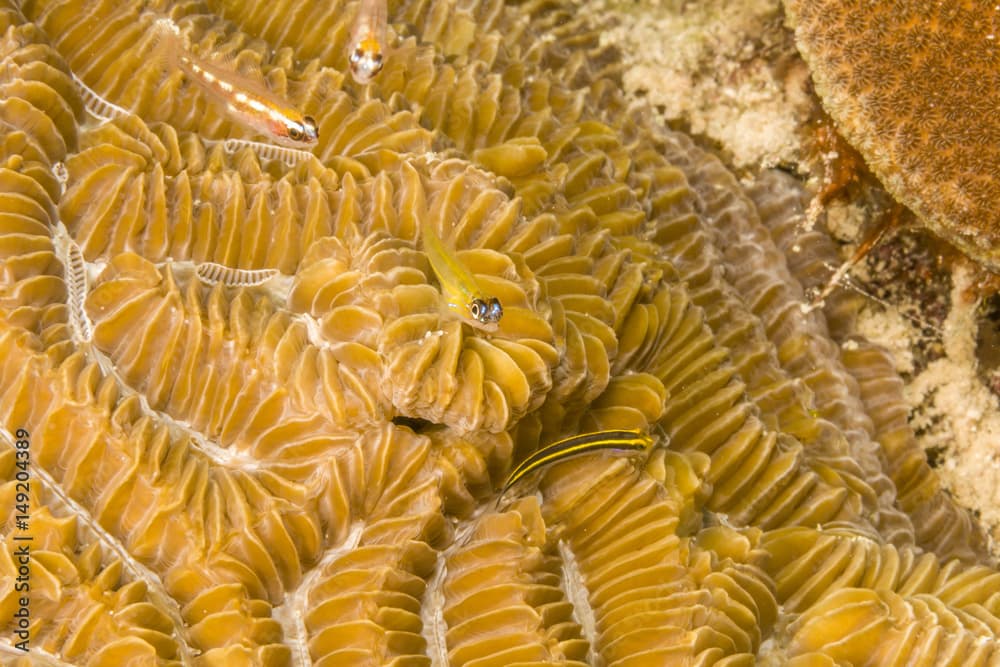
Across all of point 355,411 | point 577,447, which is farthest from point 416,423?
point 577,447

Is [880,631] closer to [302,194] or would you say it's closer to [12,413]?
[302,194]

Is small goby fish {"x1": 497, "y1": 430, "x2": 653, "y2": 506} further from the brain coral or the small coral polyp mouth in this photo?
the small coral polyp mouth

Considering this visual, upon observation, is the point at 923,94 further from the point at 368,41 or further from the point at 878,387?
the point at 368,41

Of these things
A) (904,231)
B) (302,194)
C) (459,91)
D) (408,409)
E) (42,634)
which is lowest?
(42,634)

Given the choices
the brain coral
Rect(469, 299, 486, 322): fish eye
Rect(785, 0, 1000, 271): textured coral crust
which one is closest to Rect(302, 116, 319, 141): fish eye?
the brain coral

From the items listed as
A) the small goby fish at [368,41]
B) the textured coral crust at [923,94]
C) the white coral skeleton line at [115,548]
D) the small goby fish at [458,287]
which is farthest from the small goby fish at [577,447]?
the textured coral crust at [923,94]

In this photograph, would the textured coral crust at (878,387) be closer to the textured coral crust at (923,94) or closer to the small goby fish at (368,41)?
the textured coral crust at (923,94)

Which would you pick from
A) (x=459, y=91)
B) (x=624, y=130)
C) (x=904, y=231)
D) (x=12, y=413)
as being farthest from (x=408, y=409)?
(x=904, y=231)
